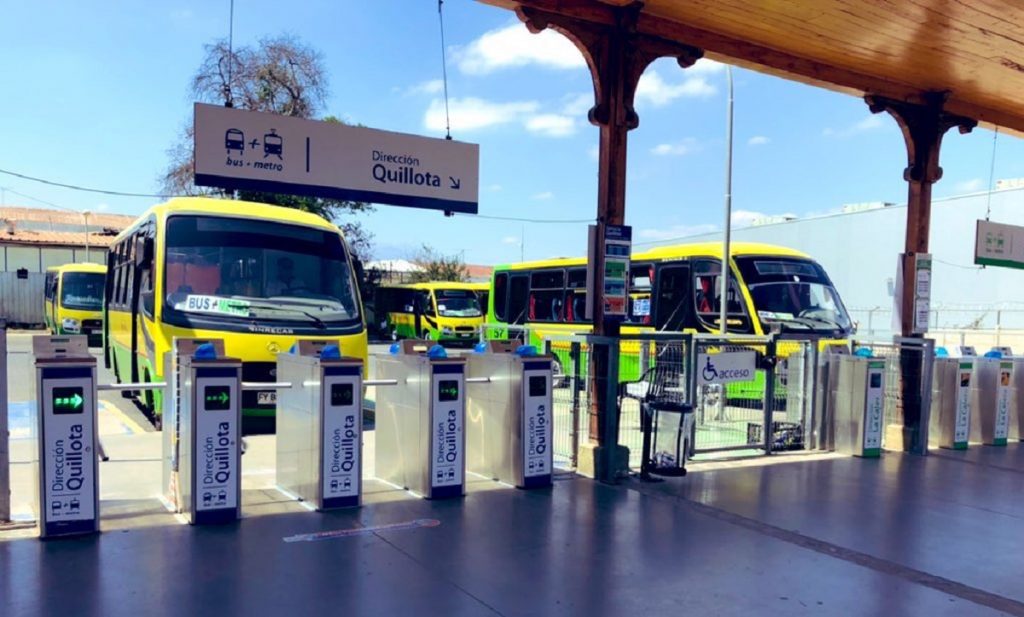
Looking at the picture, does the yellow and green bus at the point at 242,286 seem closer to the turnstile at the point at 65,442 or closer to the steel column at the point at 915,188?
the turnstile at the point at 65,442

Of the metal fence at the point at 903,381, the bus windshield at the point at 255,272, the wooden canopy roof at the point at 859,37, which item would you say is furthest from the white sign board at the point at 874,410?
the bus windshield at the point at 255,272

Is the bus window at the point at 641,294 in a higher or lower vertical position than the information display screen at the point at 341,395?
higher

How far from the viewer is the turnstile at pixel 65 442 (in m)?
5.05

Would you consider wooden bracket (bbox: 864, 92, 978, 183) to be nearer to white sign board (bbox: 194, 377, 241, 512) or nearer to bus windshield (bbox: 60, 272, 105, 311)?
white sign board (bbox: 194, 377, 241, 512)

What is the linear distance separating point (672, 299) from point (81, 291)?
1934 centimetres

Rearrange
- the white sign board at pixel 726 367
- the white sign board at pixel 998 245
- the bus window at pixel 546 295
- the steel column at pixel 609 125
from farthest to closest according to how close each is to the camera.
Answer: the bus window at pixel 546 295 → the white sign board at pixel 998 245 → the white sign board at pixel 726 367 → the steel column at pixel 609 125

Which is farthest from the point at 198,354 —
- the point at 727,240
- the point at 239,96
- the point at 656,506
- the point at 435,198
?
the point at 239,96

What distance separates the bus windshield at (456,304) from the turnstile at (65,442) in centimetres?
2231

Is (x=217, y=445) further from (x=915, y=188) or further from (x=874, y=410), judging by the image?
(x=915, y=188)

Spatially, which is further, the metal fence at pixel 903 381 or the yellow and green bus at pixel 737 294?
the yellow and green bus at pixel 737 294

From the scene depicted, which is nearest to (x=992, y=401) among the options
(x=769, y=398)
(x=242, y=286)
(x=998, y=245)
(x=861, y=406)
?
(x=998, y=245)

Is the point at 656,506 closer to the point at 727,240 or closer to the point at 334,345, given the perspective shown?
the point at 334,345

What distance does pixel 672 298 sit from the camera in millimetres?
13852

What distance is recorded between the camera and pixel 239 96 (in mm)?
28203
